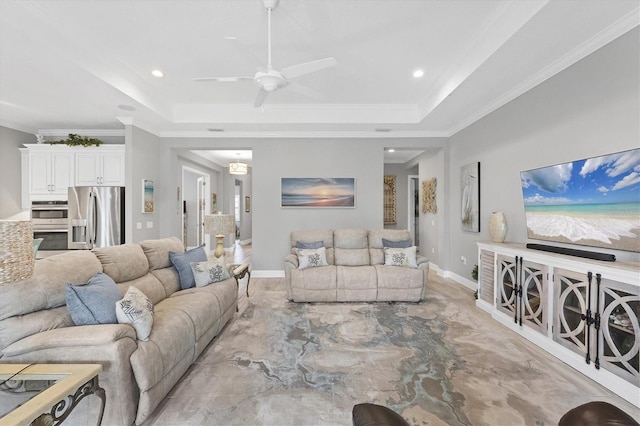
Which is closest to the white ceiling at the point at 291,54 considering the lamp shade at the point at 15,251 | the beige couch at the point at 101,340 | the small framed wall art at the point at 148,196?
the small framed wall art at the point at 148,196

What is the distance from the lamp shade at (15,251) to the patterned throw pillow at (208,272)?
5.00 ft

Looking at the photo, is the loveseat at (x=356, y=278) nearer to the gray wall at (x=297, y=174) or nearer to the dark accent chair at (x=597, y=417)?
the gray wall at (x=297, y=174)

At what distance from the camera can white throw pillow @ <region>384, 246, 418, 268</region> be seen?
13.8 feet

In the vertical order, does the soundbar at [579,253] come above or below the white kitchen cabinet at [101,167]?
below

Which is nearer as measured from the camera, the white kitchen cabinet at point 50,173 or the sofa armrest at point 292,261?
the sofa armrest at point 292,261

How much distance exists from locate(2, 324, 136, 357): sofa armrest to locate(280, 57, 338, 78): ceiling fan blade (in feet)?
7.52

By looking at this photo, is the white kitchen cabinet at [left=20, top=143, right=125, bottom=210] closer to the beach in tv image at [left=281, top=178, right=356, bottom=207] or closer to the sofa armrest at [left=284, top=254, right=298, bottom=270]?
the beach in tv image at [left=281, top=178, right=356, bottom=207]

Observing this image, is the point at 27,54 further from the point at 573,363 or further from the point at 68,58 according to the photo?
the point at 573,363

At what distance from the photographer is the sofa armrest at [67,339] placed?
158 cm

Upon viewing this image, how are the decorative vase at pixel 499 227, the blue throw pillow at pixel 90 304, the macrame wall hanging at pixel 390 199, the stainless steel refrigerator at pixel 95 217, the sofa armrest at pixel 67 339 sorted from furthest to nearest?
the macrame wall hanging at pixel 390 199 → the stainless steel refrigerator at pixel 95 217 → the decorative vase at pixel 499 227 → the blue throw pillow at pixel 90 304 → the sofa armrest at pixel 67 339

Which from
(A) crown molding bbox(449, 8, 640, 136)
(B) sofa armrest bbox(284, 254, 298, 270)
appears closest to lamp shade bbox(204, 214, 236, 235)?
(B) sofa armrest bbox(284, 254, 298, 270)

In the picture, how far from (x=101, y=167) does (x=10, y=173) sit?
5.46 ft

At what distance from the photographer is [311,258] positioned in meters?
4.23

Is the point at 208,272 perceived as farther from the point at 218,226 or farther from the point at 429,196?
the point at 429,196
